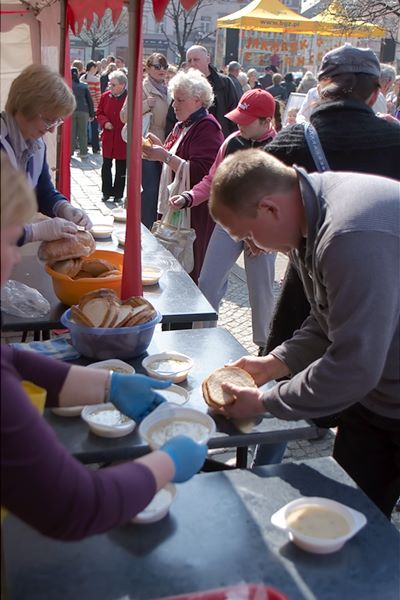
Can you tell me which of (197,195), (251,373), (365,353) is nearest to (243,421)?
(251,373)

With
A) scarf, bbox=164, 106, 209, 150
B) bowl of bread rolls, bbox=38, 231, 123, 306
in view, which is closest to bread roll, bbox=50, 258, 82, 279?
bowl of bread rolls, bbox=38, 231, 123, 306

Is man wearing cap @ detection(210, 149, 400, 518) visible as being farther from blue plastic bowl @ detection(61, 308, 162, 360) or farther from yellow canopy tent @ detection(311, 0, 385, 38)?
yellow canopy tent @ detection(311, 0, 385, 38)

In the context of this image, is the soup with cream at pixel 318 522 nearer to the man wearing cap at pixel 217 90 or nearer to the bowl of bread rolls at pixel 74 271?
the bowl of bread rolls at pixel 74 271

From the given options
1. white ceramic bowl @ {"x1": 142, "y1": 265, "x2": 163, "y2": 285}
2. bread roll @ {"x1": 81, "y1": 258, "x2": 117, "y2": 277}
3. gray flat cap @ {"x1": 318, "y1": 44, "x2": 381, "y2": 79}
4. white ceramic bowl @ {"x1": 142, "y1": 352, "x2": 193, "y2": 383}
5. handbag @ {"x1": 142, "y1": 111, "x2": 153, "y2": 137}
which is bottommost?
white ceramic bowl @ {"x1": 142, "y1": 265, "x2": 163, "y2": 285}

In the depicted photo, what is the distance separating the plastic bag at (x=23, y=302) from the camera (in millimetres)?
2764

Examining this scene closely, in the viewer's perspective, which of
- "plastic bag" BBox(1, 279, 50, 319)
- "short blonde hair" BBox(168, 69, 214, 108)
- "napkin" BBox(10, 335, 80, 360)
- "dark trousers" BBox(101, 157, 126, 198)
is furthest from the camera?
"dark trousers" BBox(101, 157, 126, 198)

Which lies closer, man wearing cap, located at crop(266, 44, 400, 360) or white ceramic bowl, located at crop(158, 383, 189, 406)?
white ceramic bowl, located at crop(158, 383, 189, 406)

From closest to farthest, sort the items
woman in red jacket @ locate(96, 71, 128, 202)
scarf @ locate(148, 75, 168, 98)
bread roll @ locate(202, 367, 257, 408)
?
bread roll @ locate(202, 367, 257, 408)
scarf @ locate(148, 75, 168, 98)
woman in red jacket @ locate(96, 71, 128, 202)

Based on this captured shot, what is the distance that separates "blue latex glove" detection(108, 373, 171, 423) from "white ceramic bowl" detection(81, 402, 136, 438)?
123mm

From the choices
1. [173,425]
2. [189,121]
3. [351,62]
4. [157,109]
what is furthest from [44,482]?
[157,109]

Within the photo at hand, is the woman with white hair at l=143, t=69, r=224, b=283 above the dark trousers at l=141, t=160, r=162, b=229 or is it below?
above

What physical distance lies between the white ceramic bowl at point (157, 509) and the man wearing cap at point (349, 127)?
1.50m

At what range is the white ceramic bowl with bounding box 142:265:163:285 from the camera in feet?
10.6

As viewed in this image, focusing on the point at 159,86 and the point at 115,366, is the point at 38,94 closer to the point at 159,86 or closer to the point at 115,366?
the point at 115,366
